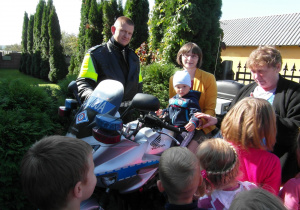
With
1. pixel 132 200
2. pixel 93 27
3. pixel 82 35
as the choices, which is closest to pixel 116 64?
pixel 132 200

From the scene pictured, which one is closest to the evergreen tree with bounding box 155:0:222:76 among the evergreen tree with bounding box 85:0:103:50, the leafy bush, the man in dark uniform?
the man in dark uniform

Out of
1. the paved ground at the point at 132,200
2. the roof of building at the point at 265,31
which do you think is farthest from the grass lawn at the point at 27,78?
the roof of building at the point at 265,31

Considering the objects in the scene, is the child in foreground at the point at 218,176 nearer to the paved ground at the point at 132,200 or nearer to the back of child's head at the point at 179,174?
the back of child's head at the point at 179,174

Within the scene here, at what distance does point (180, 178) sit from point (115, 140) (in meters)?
0.51

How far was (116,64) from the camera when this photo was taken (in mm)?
2621

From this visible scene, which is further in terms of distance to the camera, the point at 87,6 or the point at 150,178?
the point at 87,6

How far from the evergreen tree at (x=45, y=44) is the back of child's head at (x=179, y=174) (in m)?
19.6

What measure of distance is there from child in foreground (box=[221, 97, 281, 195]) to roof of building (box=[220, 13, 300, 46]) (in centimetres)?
2854

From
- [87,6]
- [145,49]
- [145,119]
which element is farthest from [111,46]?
[87,6]

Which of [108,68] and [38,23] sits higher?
[38,23]

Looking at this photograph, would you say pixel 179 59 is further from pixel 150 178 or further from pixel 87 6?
pixel 87 6

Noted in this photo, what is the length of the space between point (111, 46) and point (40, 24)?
19.8m

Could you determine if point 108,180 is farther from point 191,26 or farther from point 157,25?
point 157,25

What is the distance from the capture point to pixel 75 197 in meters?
1.12
